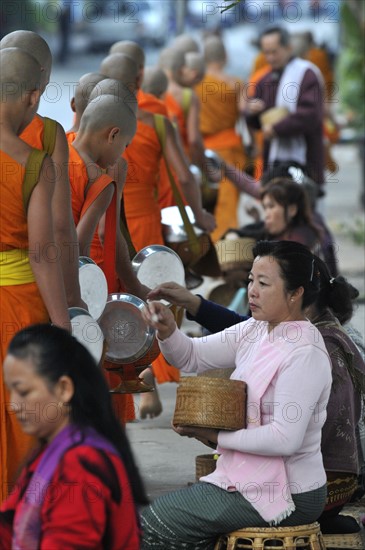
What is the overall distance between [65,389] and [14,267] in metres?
1.08

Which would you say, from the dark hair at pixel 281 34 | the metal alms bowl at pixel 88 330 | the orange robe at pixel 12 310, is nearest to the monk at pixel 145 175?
the metal alms bowl at pixel 88 330

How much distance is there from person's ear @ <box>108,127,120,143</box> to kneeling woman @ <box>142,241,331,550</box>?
1.04m

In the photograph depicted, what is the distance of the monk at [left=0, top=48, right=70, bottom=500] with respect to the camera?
3.64m

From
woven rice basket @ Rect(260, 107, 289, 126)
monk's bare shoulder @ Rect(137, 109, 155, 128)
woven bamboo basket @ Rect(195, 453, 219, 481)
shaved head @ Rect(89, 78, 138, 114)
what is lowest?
woven bamboo basket @ Rect(195, 453, 219, 481)

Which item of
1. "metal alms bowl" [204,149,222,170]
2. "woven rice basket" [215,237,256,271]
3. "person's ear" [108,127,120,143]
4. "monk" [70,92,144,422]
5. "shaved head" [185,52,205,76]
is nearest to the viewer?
"monk" [70,92,144,422]

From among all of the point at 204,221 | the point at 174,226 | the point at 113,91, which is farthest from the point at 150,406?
the point at 113,91

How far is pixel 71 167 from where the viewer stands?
461 centimetres

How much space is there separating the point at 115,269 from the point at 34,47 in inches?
34.2

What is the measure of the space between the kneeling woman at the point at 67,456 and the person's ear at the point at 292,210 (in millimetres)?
4058

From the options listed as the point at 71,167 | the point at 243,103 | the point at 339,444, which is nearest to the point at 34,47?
the point at 71,167

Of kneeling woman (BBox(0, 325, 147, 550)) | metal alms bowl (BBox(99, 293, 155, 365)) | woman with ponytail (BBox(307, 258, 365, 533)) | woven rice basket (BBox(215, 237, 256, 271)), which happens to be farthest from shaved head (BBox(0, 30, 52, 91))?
woven rice basket (BBox(215, 237, 256, 271))

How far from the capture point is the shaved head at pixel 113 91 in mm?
5031

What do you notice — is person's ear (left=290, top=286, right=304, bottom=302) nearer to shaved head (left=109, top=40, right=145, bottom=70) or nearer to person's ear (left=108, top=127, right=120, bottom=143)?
person's ear (left=108, top=127, right=120, bottom=143)

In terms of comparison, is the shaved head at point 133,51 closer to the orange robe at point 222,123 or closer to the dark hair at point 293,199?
the dark hair at point 293,199
